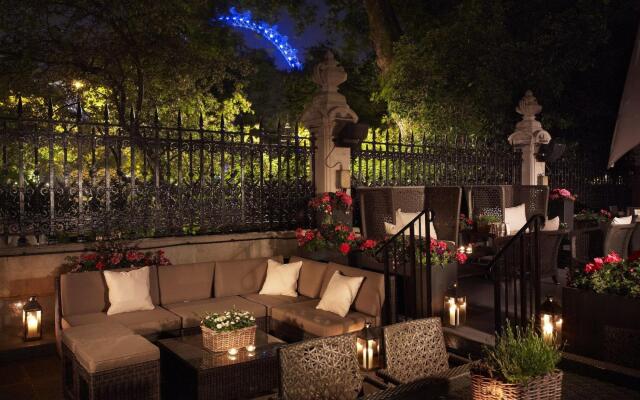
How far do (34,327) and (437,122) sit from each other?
10.5m

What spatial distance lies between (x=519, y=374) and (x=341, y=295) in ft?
10.3

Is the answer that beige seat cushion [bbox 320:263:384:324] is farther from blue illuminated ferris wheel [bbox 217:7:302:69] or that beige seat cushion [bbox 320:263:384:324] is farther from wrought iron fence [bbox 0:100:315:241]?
blue illuminated ferris wheel [bbox 217:7:302:69]

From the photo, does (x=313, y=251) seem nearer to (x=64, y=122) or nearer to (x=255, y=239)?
(x=255, y=239)

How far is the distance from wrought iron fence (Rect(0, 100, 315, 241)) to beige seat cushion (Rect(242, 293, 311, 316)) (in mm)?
1351

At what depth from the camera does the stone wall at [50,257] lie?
574cm

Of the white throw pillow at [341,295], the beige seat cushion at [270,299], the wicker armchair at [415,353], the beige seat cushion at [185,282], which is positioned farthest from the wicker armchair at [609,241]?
the beige seat cushion at [185,282]

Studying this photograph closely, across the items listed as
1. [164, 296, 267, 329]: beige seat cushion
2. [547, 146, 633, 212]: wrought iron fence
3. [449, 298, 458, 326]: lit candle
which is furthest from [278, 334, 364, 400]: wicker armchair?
[547, 146, 633, 212]: wrought iron fence

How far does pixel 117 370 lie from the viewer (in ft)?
12.7

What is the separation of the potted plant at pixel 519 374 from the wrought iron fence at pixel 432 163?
5851 millimetres

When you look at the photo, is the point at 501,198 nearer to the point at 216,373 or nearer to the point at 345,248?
the point at 345,248

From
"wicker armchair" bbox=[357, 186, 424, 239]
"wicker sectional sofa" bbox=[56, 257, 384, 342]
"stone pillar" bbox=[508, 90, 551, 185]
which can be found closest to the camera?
"wicker sectional sofa" bbox=[56, 257, 384, 342]

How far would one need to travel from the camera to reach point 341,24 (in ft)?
60.5

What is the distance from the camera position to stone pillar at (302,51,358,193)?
7.77 m

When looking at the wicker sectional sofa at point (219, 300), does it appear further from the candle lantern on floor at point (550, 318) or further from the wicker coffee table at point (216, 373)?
the candle lantern on floor at point (550, 318)
